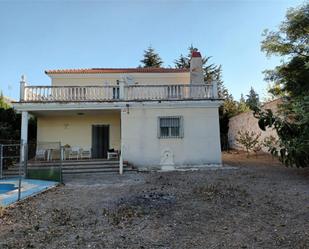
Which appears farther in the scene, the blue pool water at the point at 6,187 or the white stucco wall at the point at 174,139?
the white stucco wall at the point at 174,139

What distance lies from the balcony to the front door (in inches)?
107

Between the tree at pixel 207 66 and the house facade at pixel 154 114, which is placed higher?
the tree at pixel 207 66

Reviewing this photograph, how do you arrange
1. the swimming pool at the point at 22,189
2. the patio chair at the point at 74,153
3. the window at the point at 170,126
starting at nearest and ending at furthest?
the swimming pool at the point at 22,189 < the window at the point at 170,126 < the patio chair at the point at 74,153

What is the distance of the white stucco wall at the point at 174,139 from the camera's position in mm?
15289

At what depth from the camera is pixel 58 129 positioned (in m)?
17.9

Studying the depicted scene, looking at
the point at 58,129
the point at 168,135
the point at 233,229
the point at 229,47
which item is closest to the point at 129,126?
the point at 168,135

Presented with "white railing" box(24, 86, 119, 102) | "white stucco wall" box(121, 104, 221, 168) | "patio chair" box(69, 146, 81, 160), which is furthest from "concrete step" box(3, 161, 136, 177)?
"white railing" box(24, 86, 119, 102)

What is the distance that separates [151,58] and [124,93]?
30586 mm

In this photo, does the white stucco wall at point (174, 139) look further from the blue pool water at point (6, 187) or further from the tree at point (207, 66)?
the tree at point (207, 66)

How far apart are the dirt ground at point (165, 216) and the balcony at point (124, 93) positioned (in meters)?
5.91

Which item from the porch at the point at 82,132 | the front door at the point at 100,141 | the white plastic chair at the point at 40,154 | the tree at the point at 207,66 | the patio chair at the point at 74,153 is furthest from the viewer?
the tree at the point at 207,66

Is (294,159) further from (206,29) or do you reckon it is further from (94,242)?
(94,242)

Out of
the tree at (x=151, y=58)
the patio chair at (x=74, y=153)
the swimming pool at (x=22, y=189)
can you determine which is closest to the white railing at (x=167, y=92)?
the patio chair at (x=74, y=153)

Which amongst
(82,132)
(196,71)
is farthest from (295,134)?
(82,132)
